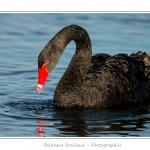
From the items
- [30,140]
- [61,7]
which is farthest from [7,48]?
[30,140]

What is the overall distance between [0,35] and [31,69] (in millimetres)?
2206

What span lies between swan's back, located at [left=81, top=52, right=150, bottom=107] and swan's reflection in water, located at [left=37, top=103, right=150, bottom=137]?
200 mm

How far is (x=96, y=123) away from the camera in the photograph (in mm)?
7965

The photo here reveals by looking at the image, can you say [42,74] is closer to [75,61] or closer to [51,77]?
[75,61]

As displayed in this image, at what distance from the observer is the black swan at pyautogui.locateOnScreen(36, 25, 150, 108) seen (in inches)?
339

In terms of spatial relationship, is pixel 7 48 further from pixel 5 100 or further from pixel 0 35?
pixel 5 100

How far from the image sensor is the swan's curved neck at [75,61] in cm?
870

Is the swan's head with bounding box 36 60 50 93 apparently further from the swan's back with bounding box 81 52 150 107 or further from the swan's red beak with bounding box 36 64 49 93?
the swan's back with bounding box 81 52 150 107

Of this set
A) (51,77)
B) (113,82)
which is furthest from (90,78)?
(51,77)

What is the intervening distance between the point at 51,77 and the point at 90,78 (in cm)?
158

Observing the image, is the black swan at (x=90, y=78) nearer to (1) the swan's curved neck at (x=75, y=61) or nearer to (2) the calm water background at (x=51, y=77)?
(1) the swan's curved neck at (x=75, y=61)

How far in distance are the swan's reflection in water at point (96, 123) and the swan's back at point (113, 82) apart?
200 millimetres

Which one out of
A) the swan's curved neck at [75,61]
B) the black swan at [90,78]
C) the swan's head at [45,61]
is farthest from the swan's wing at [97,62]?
the swan's head at [45,61]

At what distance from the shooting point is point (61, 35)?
8539mm
